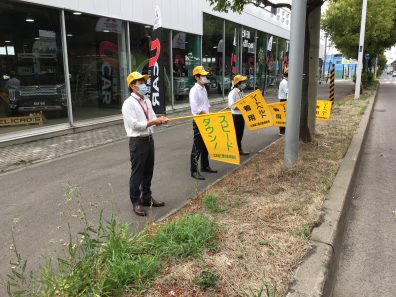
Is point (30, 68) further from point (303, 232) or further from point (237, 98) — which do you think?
point (303, 232)

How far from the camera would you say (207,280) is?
2918 mm

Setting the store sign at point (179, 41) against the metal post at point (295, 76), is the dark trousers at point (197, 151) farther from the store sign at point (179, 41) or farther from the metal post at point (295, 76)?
the store sign at point (179, 41)

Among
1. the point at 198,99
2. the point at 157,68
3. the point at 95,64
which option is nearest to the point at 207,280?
the point at 198,99

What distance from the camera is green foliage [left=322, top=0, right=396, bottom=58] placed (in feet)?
76.3

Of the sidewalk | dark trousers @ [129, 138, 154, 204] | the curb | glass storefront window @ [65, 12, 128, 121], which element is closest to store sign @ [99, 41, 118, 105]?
glass storefront window @ [65, 12, 128, 121]

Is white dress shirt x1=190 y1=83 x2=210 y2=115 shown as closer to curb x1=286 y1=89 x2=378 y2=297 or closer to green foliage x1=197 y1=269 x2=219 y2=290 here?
curb x1=286 y1=89 x2=378 y2=297

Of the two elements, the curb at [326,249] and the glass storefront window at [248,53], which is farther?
the glass storefront window at [248,53]

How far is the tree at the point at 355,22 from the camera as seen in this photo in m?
23.3

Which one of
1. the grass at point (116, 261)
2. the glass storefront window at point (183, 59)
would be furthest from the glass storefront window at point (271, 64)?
the grass at point (116, 261)

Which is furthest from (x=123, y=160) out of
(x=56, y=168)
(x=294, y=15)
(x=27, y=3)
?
(x=27, y=3)

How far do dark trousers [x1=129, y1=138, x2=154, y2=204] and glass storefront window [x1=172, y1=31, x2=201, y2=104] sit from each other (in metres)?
11.1

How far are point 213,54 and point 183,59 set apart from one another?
284 centimetres

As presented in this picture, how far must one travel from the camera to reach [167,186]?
19.7ft

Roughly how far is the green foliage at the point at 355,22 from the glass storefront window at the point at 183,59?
10.9 metres
